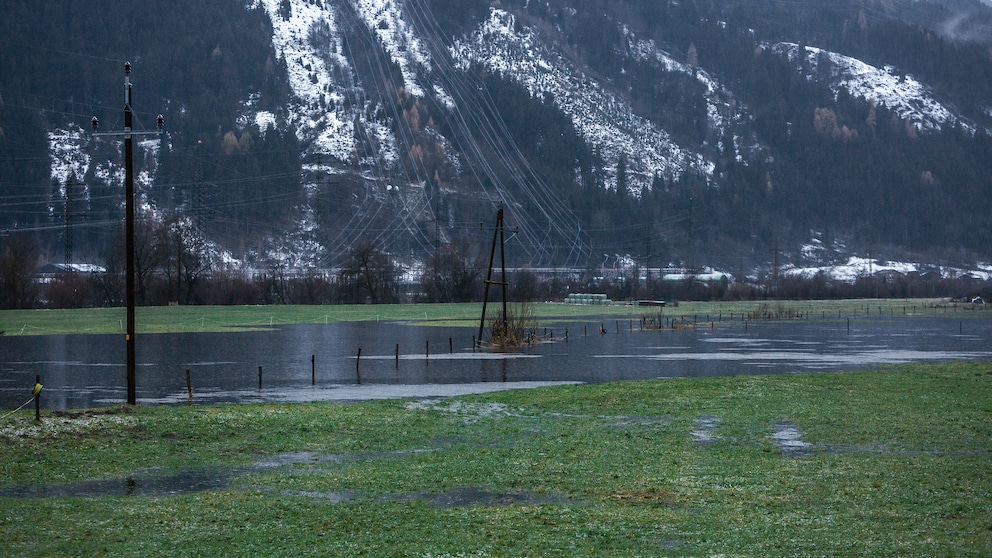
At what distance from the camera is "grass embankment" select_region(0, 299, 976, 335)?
97.9 m

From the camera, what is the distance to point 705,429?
27562mm

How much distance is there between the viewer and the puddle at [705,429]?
25484 millimetres

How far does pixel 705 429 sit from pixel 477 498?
10706 millimetres

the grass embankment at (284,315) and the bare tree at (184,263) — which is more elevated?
the bare tree at (184,263)

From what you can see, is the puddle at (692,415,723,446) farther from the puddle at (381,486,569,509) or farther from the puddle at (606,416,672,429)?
the puddle at (381,486,569,509)

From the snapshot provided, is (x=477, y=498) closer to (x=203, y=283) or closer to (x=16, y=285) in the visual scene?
(x=16, y=285)

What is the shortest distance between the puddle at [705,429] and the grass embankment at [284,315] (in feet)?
191

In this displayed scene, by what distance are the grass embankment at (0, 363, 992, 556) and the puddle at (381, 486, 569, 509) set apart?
3.4 inches

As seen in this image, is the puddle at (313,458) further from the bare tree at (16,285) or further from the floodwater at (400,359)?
the bare tree at (16,285)

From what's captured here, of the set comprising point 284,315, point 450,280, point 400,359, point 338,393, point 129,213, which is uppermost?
point 129,213

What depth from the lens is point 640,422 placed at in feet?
95.8

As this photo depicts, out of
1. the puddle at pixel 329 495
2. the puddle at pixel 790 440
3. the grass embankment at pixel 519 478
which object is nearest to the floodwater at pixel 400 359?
the grass embankment at pixel 519 478

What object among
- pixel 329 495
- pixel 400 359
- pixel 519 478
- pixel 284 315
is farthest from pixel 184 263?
pixel 329 495

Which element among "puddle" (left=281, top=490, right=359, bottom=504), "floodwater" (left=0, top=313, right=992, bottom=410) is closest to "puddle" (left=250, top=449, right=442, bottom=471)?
"puddle" (left=281, top=490, right=359, bottom=504)
